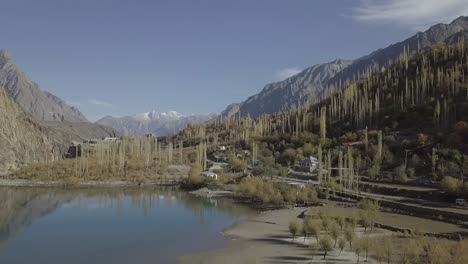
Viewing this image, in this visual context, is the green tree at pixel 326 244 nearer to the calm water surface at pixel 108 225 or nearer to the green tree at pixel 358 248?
the green tree at pixel 358 248

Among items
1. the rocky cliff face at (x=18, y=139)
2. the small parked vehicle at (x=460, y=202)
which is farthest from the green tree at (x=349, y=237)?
the rocky cliff face at (x=18, y=139)

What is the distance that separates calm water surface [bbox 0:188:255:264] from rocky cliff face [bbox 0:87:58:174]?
41.1 m

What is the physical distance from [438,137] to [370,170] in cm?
1669

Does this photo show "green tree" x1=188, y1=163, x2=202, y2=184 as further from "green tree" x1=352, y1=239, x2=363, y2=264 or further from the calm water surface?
"green tree" x1=352, y1=239, x2=363, y2=264

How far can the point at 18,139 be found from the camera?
443 feet

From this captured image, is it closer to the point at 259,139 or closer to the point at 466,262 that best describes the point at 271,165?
the point at 259,139

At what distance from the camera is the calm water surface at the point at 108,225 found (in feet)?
115

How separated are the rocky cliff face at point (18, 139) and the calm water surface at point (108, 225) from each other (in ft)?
135

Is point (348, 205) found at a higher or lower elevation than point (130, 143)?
lower

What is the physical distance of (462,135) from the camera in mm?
74250

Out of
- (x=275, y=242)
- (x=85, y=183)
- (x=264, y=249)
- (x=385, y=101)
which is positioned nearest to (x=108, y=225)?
(x=275, y=242)

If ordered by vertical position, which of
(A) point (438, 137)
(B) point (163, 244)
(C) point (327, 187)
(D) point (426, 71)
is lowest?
(B) point (163, 244)

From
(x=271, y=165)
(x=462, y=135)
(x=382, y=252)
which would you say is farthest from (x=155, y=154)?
(x=382, y=252)

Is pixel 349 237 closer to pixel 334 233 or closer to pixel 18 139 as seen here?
pixel 334 233
